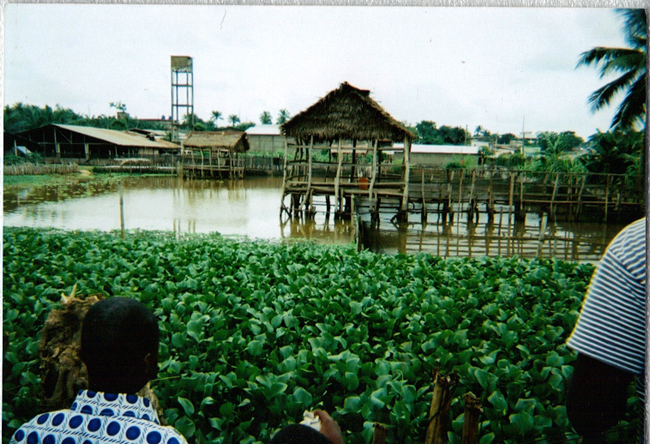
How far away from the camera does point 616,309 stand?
1368 mm

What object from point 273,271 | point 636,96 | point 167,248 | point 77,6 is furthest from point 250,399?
point 167,248

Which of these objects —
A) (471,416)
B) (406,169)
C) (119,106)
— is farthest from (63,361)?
(406,169)

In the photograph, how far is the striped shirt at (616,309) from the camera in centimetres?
135

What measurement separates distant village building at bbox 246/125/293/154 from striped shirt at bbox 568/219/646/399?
98.2 ft

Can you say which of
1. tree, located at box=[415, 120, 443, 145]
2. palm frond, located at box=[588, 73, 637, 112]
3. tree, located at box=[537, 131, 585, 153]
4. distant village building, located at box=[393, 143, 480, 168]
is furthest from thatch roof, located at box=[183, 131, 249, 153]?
palm frond, located at box=[588, 73, 637, 112]

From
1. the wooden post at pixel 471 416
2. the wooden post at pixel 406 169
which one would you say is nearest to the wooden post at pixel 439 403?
the wooden post at pixel 471 416

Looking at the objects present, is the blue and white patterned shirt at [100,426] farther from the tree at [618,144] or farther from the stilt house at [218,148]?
the stilt house at [218,148]

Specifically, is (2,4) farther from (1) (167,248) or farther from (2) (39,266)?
(1) (167,248)

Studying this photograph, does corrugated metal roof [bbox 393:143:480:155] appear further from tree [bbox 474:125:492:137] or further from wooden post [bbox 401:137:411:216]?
tree [bbox 474:125:492:137]

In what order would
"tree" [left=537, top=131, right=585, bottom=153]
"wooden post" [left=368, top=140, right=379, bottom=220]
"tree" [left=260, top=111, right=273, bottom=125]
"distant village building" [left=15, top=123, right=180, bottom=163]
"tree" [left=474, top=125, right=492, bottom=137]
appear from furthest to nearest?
"wooden post" [left=368, top=140, right=379, bottom=220] < "tree" [left=260, top=111, right=273, bottom=125] < "tree" [left=474, top=125, right=492, bottom=137] < "distant village building" [left=15, top=123, right=180, bottom=163] < "tree" [left=537, top=131, right=585, bottom=153]

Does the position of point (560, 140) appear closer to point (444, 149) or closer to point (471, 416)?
point (471, 416)

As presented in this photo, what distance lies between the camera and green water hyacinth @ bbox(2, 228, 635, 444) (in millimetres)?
2260

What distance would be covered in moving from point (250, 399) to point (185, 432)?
369 mm

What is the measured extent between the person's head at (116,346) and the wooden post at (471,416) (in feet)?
3.92
